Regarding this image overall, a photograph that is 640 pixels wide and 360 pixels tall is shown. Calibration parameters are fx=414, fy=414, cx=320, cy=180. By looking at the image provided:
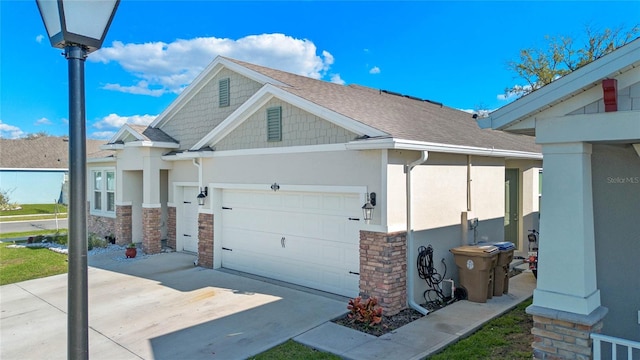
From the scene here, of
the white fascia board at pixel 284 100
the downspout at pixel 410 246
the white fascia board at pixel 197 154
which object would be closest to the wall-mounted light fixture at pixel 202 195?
the white fascia board at pixel 197 154

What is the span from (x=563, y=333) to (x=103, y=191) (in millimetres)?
16786

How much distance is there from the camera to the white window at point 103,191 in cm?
1644

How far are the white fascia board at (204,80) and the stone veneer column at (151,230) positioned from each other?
3345 millimetres

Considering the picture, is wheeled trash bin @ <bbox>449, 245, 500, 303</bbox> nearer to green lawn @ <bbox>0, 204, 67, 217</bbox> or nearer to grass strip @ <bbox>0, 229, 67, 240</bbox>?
grass strip @ <bbox>0, 229, 67, 240</bbox>

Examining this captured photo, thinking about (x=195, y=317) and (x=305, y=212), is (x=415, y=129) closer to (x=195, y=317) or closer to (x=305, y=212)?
(x=305, y=212)

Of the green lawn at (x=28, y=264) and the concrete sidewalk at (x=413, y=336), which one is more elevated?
the green lawn at (x=28, y=264)

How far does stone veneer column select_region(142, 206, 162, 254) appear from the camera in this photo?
13445 millimetres

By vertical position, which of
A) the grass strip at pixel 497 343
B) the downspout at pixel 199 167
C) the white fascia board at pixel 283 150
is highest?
the white fascia board at pixel 283 150

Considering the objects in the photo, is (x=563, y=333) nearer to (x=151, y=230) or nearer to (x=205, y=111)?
(x=205, y=111)

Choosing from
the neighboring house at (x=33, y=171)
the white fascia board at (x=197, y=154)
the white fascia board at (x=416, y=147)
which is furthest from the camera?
the neighboring house at (x=33, y=171)

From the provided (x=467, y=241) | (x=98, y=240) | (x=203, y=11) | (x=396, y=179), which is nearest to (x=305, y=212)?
(x=396, y=179)

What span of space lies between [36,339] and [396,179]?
6680 mm

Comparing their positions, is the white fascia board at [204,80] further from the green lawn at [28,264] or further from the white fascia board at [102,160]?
the green lawn at [28,264]

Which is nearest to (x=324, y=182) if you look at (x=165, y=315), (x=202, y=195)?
(x=165, y=315)
